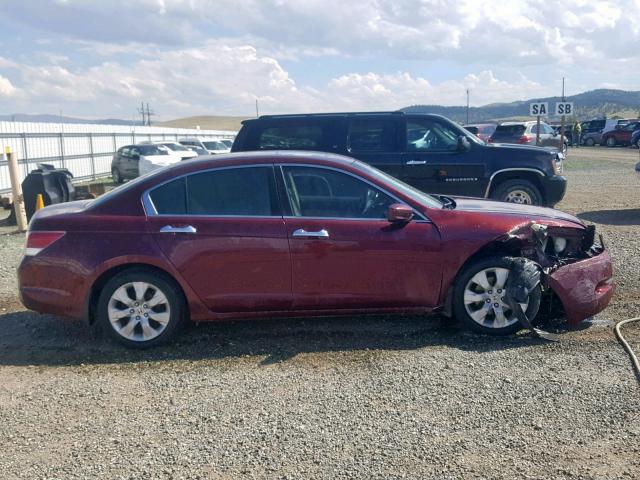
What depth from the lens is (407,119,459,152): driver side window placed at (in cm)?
995

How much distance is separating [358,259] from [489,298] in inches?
45.8

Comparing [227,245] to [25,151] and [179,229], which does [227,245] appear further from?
[25,151]

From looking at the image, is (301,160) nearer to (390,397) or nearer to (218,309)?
(218,309)

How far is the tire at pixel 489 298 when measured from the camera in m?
5.19

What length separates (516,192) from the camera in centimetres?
1042

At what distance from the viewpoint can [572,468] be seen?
3.28 m

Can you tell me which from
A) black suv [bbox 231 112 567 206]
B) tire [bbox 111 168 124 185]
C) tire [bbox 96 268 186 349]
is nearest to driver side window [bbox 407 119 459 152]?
black suv [bbox 231 112 567 206]

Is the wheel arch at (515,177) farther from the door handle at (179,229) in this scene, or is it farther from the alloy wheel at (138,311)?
the alloy wheel at (138,311)

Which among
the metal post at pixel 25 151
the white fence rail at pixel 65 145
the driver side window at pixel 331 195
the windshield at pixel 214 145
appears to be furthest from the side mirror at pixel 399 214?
the windshield at pixel 214 145

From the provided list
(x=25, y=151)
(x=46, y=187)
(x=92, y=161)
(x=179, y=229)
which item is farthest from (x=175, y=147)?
(x=179, y=229)

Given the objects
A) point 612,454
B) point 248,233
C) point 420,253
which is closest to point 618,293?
point 420,253

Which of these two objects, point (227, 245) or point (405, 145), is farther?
point (405, 145)

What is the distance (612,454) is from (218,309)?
3.13 m

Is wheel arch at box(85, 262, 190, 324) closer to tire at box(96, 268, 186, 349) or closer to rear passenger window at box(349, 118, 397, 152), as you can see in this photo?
tire at box(96, 268, 186, 349)
